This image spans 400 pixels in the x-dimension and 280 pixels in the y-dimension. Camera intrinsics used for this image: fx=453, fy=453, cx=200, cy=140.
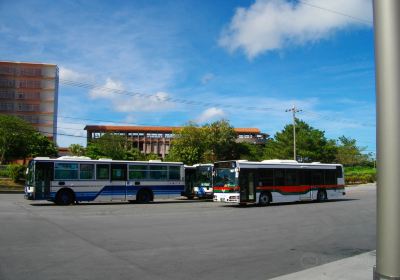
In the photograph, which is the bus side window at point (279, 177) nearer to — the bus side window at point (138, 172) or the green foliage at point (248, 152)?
the bus side window at point (138, 172)

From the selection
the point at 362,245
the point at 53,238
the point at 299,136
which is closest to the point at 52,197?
the point at 53,238

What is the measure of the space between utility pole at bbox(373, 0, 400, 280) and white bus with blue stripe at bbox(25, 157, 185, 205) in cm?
2544

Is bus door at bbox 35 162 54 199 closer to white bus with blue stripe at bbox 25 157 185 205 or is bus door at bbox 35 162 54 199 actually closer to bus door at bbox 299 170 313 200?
white bus with blue stripe at bbox 25 157 185 205

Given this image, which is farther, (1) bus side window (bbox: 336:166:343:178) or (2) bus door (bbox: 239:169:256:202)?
(1) bus side window (bbox: 336:166:343:178)

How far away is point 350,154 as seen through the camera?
95.4 meters

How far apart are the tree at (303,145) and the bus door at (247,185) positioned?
42.6 m

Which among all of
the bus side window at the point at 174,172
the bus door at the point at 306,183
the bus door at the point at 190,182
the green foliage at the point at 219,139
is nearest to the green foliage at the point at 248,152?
the green foliage at the point at 219,139

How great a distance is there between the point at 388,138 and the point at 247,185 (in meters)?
24.9

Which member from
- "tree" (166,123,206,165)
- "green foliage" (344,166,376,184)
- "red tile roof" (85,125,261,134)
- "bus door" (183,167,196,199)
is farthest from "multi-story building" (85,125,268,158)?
"bus door" (183,167,196,199)

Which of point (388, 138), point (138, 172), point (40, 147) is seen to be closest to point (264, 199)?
point (138, 172)

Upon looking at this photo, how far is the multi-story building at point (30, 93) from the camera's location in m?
105

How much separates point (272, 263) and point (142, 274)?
2941 mm

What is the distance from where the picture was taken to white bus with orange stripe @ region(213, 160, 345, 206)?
90.1 ft

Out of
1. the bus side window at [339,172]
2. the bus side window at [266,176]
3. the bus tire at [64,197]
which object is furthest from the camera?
the bus side window at [339,172]
